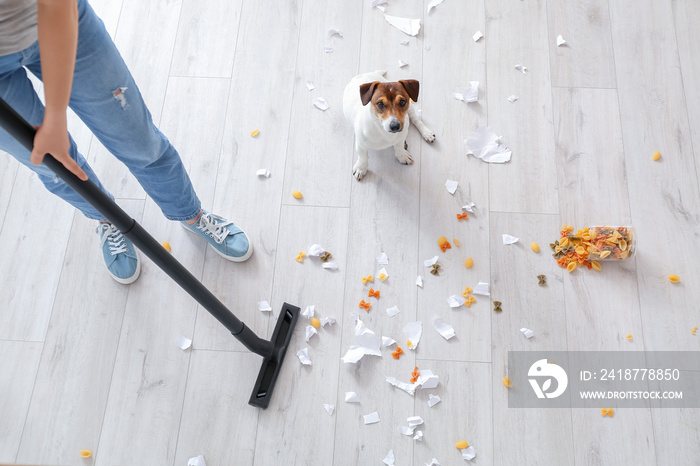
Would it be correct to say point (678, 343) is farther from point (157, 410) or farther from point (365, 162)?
point (157, 410)

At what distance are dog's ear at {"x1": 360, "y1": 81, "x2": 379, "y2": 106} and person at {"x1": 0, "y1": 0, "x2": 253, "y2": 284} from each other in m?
0.59

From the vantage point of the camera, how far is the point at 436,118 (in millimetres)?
2023

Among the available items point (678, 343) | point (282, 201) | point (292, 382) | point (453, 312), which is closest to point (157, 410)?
point (292, 382)

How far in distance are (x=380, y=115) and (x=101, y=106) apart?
31.3 inches

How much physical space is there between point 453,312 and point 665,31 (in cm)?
146

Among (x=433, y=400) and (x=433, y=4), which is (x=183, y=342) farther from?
(x=433, y=4)

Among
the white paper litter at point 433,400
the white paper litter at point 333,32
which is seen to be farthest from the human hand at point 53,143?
the white paper litter at point 333,32

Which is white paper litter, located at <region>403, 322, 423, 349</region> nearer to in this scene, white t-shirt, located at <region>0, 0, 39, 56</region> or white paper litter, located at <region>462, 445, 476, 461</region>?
white paper litter, located at <region>462, 445, 476, 461</region>

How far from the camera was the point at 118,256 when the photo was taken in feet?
6.04

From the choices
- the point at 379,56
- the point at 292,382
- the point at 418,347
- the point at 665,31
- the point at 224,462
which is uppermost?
the point at 665,31

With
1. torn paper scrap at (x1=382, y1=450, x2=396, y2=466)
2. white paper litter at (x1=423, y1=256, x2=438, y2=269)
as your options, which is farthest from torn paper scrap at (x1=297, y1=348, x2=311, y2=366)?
white paper litter at (x1=423, y1=256, x2=438, y2=269)

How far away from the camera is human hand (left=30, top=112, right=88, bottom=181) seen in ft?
2.63

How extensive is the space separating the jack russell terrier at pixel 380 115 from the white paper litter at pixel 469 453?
99 centimetres

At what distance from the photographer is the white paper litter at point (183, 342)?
1.78 meters
